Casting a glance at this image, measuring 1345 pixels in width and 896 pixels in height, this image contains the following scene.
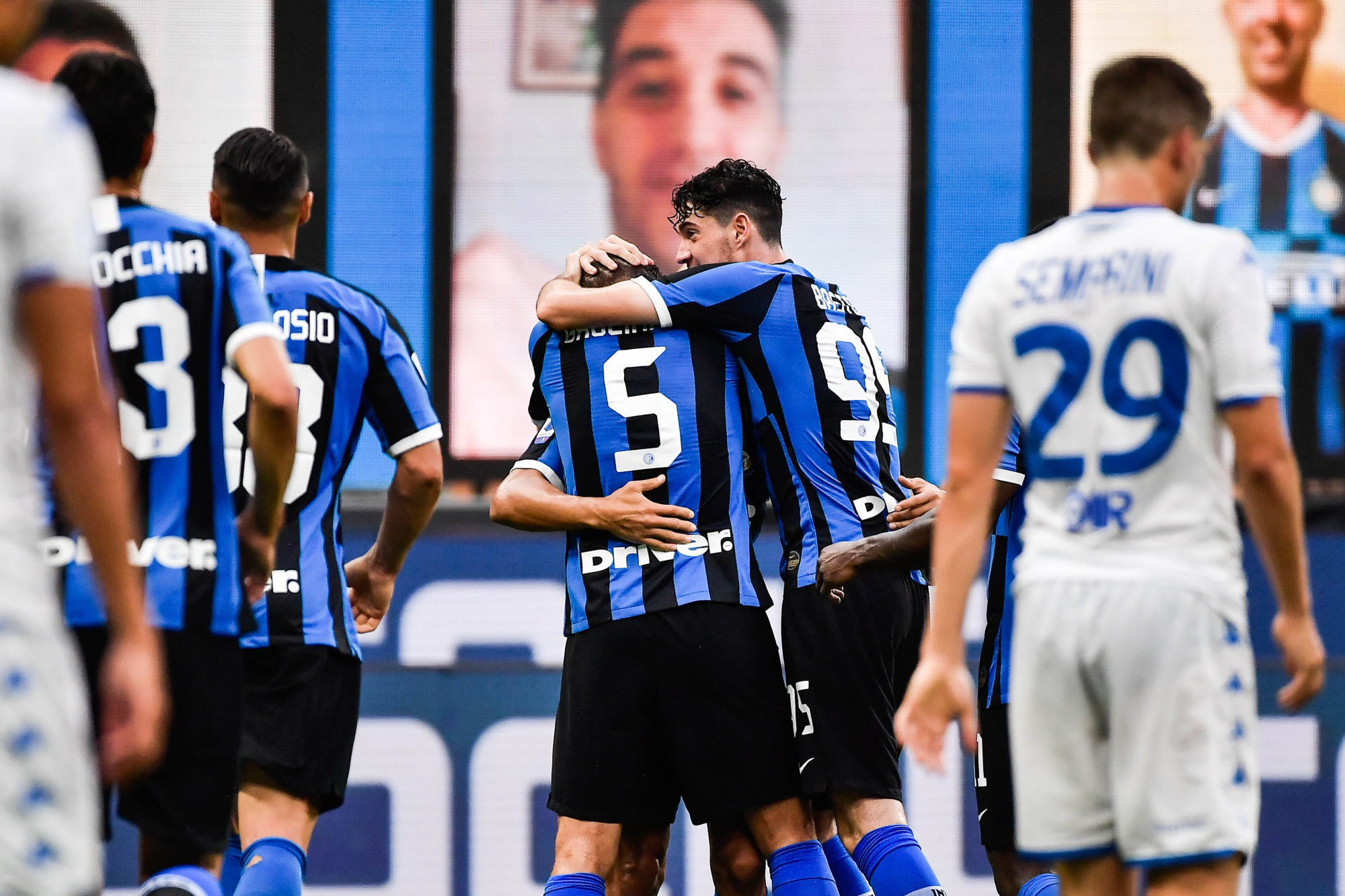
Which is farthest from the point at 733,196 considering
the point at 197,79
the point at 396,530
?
the point at 197,79

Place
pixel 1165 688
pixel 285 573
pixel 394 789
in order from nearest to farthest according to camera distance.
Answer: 1. pixel 1165 688
2. pixel 285 573
3. pixel 394 789

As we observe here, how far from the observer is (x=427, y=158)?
5.81m

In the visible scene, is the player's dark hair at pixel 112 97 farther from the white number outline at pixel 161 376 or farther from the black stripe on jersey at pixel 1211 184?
the black stripe on jersey at pixel 1211 184

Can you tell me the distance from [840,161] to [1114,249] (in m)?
3.16

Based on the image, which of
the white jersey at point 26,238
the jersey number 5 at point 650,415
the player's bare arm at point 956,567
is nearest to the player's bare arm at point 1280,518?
the player's bare arm at point 956,567

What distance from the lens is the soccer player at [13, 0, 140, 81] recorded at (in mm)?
5734

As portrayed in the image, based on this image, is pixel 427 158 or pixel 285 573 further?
pixel 427 158

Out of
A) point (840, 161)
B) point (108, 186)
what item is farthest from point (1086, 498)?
point (840, 161)

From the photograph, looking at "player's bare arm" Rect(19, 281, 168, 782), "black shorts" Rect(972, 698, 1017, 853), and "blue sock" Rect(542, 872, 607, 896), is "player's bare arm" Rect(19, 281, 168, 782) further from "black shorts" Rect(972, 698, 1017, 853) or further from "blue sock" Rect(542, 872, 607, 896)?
"black shorts" Rect(972, 698, 1017, 853)

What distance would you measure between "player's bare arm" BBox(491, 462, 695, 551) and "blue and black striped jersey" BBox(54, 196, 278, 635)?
1062mm

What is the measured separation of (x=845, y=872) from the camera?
15.6 feet

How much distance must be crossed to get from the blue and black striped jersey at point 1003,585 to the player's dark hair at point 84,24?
139 inches

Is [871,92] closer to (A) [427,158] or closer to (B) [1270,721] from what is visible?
(A) [427,158]

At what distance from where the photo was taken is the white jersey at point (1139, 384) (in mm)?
2707
